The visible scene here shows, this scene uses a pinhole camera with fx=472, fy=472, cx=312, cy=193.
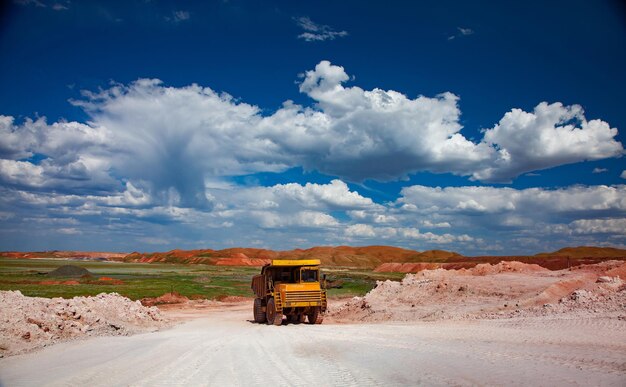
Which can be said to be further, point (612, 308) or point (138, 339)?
point (612, 308)

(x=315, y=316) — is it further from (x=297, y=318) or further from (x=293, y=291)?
Result: (x=293, y=291)

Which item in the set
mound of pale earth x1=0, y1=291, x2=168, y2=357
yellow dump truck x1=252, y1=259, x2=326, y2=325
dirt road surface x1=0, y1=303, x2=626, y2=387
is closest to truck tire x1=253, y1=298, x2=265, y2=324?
yellow dump truck x1=252, y1=259, x2=326, y2=325

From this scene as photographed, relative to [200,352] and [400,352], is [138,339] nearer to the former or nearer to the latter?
[200,352]

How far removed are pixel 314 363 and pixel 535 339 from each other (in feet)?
28.4

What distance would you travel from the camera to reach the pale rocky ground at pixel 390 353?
10.4m

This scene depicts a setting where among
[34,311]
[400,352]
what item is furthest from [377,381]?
[34,311]

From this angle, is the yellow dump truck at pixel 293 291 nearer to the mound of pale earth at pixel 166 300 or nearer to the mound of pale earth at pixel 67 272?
the mound of pale earth at pixel 166 300

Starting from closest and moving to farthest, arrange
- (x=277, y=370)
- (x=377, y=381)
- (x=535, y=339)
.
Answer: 1. (x=377, y=381)
2. (x=277, y=370)
3. (x=535, y=339)

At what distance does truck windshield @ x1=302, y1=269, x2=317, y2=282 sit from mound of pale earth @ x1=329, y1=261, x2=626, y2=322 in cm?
653

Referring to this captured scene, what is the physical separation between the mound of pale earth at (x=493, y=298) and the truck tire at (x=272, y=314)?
7.24 m

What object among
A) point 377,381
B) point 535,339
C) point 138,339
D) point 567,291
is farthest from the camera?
point 567,291

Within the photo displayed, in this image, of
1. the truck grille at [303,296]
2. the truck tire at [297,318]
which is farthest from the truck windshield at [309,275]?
the truck tire at [297,318]

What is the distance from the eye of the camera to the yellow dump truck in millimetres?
23766

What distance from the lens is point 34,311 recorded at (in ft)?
61.7
